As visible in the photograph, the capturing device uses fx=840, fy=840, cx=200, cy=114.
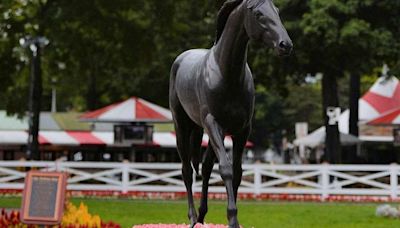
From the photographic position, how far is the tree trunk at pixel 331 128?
103ft

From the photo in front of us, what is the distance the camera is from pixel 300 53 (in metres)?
29.6

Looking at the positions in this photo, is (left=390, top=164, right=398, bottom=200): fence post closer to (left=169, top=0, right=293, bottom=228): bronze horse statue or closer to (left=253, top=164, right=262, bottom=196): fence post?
(left=253, top=164, right=262, bottom=196): fence post

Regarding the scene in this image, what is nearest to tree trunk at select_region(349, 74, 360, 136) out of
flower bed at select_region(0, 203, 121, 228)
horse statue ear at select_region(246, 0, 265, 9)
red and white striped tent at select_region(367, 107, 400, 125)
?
red and white striped tent at select_region(367, 107, 400, 125)

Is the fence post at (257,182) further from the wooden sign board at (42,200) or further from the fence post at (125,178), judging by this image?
the wooden sign board at (42,200)

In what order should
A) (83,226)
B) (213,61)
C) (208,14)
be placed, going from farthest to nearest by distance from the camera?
(208,14) → (83,226) → (213,61)

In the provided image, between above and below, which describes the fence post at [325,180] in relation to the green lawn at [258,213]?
above

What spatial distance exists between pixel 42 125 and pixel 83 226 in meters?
29.8

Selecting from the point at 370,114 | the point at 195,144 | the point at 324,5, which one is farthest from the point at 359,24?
the point at 195,144

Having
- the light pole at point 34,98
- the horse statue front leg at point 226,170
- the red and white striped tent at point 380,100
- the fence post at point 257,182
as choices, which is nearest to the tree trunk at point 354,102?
the red and white striped tent at point 380,100

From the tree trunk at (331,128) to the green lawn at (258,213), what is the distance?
25.7 ft

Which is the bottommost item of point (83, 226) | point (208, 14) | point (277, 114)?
point (83, 226)

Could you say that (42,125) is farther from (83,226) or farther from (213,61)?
(213,61)

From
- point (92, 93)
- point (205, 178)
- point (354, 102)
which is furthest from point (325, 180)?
point (92, 93)

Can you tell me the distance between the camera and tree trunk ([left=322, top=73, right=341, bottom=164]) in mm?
31375
